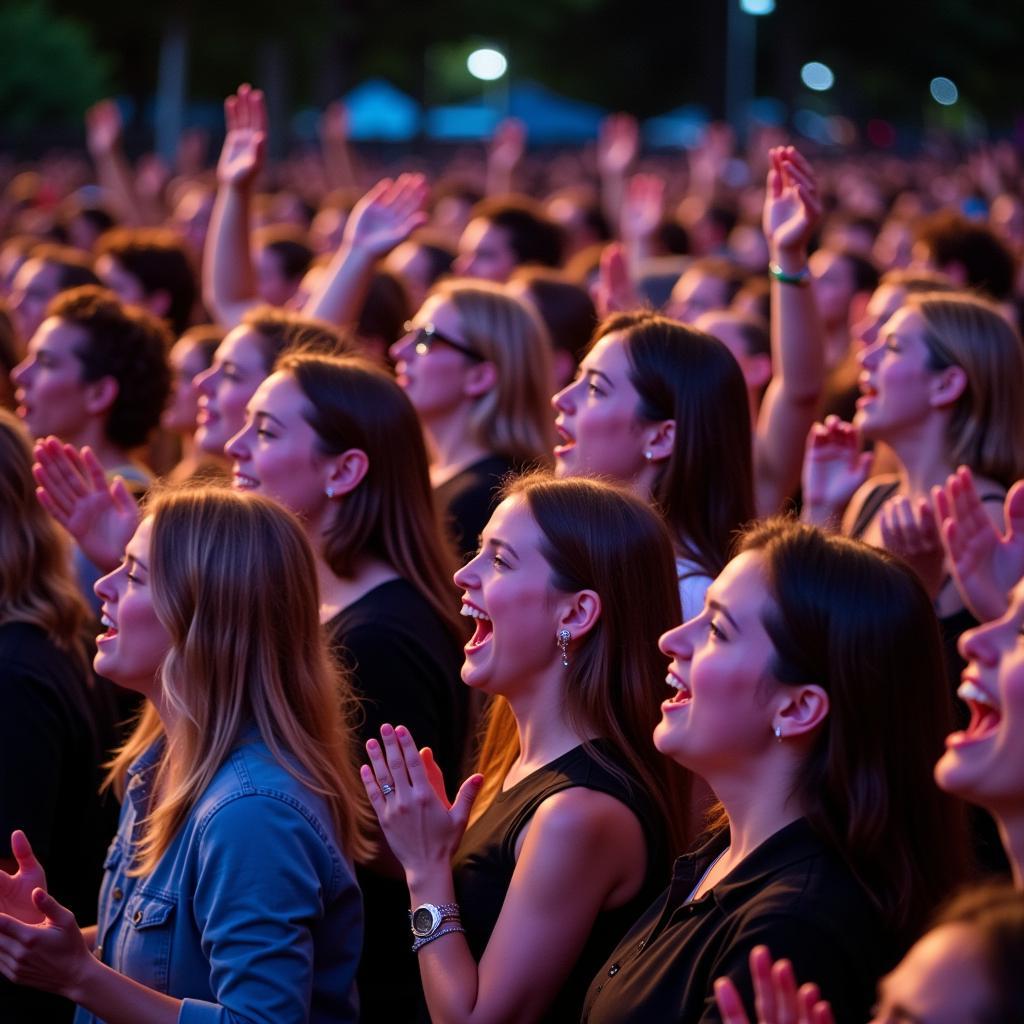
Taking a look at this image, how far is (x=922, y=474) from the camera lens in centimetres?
487

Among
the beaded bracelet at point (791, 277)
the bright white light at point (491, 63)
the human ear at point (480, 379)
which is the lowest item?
the human ear at point (480, 379)

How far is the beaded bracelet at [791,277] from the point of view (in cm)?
522

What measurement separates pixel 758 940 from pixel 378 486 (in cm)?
205

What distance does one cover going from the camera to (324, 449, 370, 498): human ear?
4.28 m

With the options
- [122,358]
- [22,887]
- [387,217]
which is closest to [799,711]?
[22,887]

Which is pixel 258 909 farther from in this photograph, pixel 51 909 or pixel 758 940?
pixel 758 940

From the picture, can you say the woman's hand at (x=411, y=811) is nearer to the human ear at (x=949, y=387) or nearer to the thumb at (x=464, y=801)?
the thumb at (x=464, y=801)

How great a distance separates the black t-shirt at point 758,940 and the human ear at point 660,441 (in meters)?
1.69

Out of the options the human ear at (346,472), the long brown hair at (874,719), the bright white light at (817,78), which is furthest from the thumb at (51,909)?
the bright white light at (817,78)

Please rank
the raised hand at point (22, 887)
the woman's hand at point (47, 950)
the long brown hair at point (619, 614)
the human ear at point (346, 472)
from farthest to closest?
the human ear at point (346, 472) → the long brown hair at point (619, 614) → the raised hand at point (22, 887) → the woman's hand at point (47, 950)

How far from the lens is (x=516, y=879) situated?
9.84 feet

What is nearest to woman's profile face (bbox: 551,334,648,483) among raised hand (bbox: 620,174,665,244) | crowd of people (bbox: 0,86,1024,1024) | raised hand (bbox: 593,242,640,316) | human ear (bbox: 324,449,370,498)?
crowd of people (bbox: 0,86,1024,1024)

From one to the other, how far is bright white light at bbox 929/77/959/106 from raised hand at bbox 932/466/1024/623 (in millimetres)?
50722

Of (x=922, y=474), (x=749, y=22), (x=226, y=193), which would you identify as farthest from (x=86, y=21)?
(x=922, y=474)
